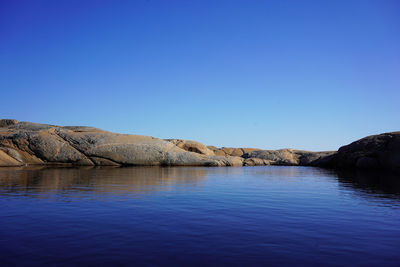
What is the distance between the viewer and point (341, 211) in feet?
21.0

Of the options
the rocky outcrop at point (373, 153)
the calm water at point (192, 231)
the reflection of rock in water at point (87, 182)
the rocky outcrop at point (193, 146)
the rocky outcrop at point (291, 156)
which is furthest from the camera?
the rocky outcrop at point (291, 156)

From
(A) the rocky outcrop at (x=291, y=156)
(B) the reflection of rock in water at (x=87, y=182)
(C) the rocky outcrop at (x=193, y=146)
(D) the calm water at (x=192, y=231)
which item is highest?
(C) the rocky outcrop at (x=193, y=146)

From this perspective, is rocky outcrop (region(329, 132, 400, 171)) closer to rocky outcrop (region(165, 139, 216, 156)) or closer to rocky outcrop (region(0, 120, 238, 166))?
rocky outcrop (region(165, 139, 216, 156))

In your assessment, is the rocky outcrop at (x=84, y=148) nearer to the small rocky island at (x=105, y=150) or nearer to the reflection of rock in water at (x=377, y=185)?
the small rocky island at (x=105, y=150)

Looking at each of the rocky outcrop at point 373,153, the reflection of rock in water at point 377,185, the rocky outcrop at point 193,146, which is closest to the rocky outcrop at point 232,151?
the rocky outcrop at point 193,146

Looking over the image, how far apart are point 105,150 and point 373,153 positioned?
2271 centimetres

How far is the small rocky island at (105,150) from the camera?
2297 centimetres

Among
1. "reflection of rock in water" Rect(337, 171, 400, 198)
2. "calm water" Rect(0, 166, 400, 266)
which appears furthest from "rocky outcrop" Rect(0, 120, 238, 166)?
"calm water" Rect(0, 166, 400, 266)

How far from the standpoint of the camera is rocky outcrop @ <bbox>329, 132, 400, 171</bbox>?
23156 millimetres

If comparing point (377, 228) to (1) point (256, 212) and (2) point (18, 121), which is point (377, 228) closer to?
(1) point (256, 212)

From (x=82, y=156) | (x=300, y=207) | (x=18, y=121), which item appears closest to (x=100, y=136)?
(x=82, y=156)

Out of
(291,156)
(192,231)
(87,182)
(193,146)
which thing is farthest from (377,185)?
(291,156)

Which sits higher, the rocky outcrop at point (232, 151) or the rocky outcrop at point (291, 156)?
the rocky outcrop at point (232, 151)

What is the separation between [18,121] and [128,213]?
27558 mm
